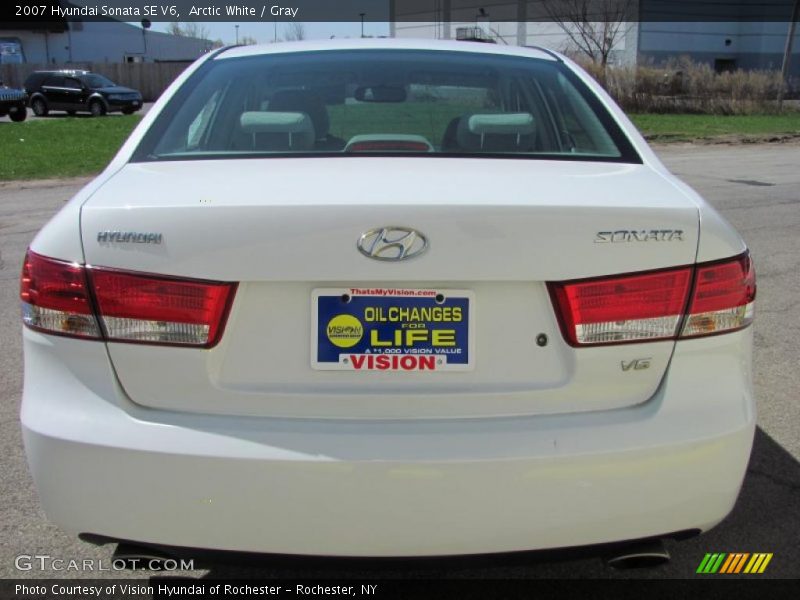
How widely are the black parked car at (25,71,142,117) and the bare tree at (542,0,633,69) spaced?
27438 millimetres

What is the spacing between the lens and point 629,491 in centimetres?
190

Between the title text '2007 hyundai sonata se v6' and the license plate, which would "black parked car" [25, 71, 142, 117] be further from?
the license plate

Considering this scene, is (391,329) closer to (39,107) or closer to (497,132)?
(497,132)

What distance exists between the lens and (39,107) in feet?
109

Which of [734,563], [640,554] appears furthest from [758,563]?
[640,554]

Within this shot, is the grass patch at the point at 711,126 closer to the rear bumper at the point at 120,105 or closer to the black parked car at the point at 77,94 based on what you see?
the rear bumper at the point at 120,105

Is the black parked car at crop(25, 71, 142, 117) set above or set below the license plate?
below

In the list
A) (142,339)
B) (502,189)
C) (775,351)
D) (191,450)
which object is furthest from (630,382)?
(775,351)

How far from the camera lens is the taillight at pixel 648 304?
1.90m

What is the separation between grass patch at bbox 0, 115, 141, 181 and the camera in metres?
13.3

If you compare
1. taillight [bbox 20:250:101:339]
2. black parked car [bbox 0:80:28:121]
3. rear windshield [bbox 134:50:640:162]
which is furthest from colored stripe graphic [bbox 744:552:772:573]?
black parked car [bbox 0:80:28:121]

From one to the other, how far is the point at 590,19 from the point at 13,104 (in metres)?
36.9

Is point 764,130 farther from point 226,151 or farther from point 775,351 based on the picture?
point 226,151

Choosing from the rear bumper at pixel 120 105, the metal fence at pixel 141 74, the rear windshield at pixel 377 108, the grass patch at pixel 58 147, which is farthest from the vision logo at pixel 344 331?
the metal fence at pixel 141 74
